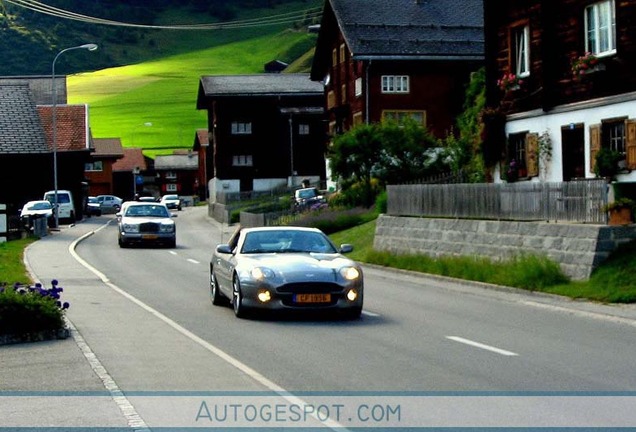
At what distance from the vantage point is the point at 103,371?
39.8ft

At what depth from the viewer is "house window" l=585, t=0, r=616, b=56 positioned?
28422 mm

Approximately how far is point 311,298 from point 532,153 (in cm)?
1645

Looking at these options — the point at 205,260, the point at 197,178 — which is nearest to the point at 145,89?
the point at 197,178

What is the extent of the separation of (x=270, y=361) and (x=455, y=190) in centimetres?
1630

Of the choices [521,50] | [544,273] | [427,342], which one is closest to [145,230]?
[521,50]

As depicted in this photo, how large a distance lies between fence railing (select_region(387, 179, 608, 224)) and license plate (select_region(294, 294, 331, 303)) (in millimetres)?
7046

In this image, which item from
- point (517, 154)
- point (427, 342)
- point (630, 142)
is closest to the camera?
point (427, 342)

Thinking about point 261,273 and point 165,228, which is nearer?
point 261,273

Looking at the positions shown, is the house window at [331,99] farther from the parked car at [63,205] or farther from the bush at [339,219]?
the bush at [339,219]

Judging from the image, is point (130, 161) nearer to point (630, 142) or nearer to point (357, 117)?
point (357, 117)

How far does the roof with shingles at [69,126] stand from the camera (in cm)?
7581

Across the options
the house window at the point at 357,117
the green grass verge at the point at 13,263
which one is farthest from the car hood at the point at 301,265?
the house window at the point at 357,117

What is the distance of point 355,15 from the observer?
6278 cm

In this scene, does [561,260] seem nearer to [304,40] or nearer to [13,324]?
[13,324]
